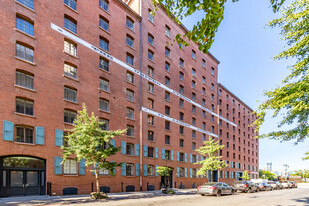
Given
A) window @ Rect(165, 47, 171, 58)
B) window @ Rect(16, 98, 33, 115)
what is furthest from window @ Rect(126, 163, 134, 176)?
window @ Rect(165, 47, 171, 58)

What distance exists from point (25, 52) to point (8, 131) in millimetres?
6855

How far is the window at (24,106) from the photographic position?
1959cm

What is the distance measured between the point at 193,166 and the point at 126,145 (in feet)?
53.1

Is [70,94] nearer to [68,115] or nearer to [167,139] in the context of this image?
[68,115]

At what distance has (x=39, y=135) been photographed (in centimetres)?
2023

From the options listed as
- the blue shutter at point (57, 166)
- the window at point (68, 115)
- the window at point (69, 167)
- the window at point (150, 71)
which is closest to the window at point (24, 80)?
the window at point (68, 115)

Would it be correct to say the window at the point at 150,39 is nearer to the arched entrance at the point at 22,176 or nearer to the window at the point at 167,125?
the window at the point at 167,125

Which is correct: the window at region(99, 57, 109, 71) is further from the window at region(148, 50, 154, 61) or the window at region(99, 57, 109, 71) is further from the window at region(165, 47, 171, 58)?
the window at region(165, 47, 171, 58)

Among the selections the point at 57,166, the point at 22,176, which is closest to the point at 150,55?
the point at 57,166

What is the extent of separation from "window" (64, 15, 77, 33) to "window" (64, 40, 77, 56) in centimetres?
146

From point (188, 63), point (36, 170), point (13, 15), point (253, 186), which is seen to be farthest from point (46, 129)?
point (188, 63)

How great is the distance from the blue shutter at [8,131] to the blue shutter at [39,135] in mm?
1929

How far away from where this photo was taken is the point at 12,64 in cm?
1931

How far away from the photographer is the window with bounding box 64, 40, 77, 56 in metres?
24.0
